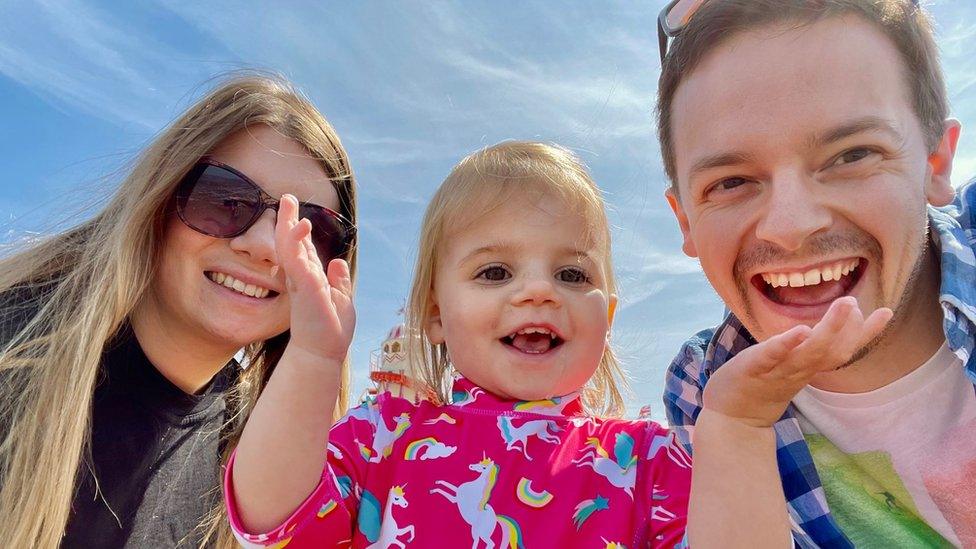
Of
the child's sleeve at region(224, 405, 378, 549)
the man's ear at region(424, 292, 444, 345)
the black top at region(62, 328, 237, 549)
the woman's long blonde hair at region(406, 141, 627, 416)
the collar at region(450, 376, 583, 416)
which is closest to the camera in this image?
the child's sleeve at region(224, 405, 378, 549)

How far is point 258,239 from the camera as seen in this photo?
3.17m

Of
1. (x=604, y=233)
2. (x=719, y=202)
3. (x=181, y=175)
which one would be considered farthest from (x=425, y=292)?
(x=181, y=175)

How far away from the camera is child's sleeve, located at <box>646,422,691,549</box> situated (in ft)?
6.77

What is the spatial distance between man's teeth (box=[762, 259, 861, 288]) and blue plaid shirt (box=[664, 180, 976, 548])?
36cm

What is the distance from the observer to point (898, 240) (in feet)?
6.96

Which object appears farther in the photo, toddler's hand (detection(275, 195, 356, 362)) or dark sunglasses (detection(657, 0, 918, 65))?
dark sunglasses (detection(657, 0, 918, 65))

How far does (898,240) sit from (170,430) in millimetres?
2977

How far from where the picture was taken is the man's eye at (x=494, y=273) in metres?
2.53

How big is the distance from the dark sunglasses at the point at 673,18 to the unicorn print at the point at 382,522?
1.98 meters

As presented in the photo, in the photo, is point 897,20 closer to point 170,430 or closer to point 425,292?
point 425,292

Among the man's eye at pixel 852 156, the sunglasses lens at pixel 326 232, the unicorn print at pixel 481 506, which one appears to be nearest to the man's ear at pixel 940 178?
the man's eye at pixel 852 156

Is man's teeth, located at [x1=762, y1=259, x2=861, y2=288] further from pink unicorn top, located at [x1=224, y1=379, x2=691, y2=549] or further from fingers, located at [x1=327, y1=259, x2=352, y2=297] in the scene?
fingers, located at [x1=327, y1=259, x2=352, y2=297]

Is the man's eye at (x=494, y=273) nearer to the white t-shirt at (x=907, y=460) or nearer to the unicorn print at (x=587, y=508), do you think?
the unicorn print at (x=587, y=508)

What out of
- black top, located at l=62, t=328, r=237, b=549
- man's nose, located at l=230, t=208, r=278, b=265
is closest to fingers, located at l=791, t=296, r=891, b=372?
man's nose, located at l=230, t=208, r=278, b=265
